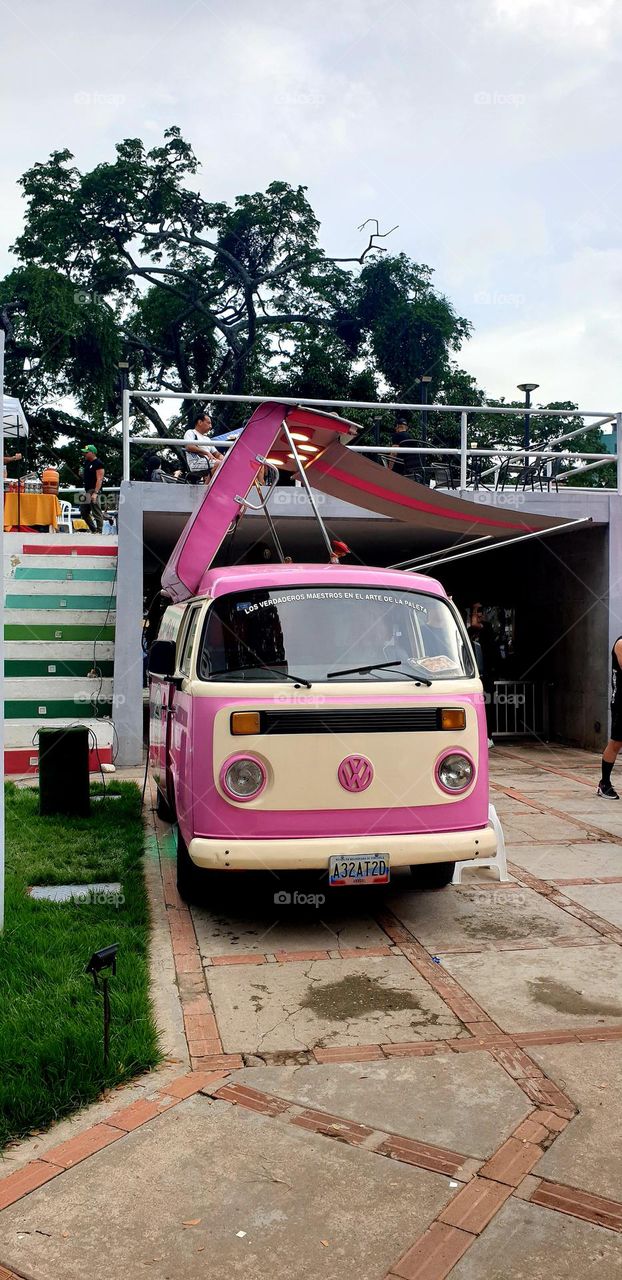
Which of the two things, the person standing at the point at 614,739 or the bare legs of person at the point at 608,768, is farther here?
the bare legs of person at the point at 608,768

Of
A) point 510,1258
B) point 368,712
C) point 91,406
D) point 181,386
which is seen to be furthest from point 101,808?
point 181,386

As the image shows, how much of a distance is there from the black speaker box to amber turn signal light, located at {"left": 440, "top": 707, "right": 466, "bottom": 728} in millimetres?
3787

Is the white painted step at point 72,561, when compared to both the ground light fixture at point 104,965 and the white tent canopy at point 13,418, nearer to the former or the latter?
the white tent canopy at point 13,418

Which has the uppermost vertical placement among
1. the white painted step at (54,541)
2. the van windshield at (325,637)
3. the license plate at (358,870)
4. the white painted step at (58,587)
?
the white painted step at (54,541)

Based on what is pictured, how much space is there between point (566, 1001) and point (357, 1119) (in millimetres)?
1632

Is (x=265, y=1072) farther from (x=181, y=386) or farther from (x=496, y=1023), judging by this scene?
(x=181, y=386)

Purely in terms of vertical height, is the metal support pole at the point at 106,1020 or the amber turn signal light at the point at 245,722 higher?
the amber turn signal light at the point at 245,722

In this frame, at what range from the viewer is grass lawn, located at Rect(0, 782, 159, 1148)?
4027mm

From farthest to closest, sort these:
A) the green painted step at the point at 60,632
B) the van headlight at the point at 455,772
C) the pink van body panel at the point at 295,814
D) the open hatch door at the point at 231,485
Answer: the green painted step at the point at 60,632 < the open hatch door at the point at 231,485 < the van headlight at the point at 455,772 < the pink van body panel at the point at 295,814

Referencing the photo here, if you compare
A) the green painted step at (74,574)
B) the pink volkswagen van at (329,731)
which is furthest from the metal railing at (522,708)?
the pink volkswagen van at (329,731)

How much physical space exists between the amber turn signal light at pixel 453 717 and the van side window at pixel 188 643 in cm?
161

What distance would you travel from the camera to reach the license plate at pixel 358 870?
19.4ft

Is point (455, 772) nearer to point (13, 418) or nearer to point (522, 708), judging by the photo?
point (522, 708)

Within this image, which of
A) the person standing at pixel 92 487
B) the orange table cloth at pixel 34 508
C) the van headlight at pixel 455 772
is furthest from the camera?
the orange table cloth at pixel 34 508
